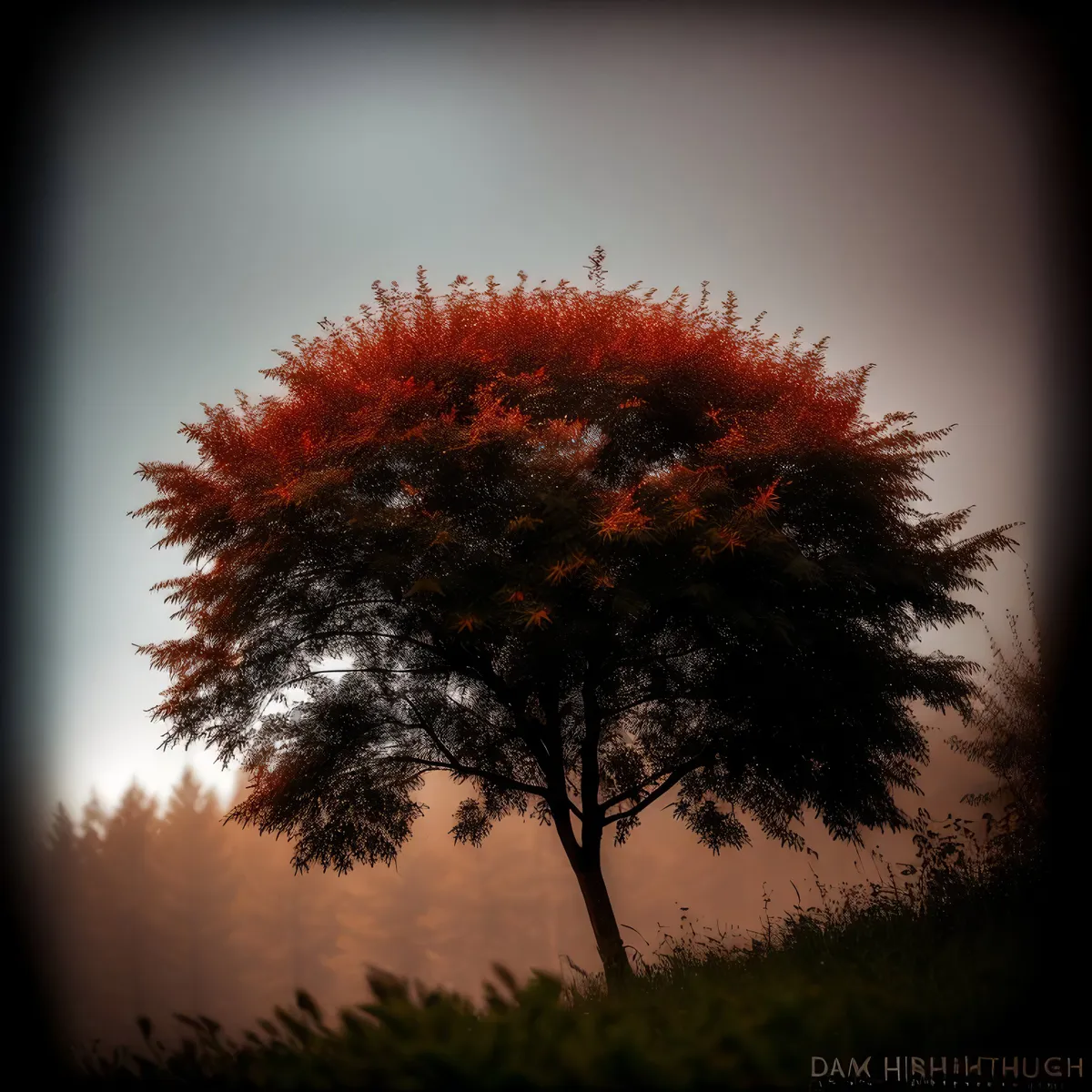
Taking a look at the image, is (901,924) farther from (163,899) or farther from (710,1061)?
(163,899)

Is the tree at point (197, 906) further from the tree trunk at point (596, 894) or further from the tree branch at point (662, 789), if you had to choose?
the tree branch at point (662, 789)

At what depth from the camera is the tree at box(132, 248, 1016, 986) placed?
7930 millimetres

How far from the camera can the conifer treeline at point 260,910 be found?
18.0 m

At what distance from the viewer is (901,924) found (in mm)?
6578

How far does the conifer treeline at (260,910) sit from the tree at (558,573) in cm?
867

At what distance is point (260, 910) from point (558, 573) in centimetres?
1746

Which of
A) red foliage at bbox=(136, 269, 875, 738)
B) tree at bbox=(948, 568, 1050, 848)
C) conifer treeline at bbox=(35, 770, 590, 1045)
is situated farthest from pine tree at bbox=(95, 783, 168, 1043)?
tree at bbox=(948, 568, 1050, 848)

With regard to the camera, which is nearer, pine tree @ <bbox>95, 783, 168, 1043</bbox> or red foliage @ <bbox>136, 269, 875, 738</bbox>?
red foliage @ <bbox>136, 269, 875, 738</bbox>

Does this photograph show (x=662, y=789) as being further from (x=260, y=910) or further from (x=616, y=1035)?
(x=260, y=910)

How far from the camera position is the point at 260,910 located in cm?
2023

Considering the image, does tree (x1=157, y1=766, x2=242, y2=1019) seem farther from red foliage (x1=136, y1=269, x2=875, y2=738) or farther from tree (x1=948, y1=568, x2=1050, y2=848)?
tree (x1=948, y1=568, x2=1050, y2=848)

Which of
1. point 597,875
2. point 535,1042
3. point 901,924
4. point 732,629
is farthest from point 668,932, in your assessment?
point 535,1042

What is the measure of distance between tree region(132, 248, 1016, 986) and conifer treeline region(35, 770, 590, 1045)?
8674 millimetres

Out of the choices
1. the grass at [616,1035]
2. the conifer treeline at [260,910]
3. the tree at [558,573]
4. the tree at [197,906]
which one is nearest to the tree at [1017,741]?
the tree at [558,573]
